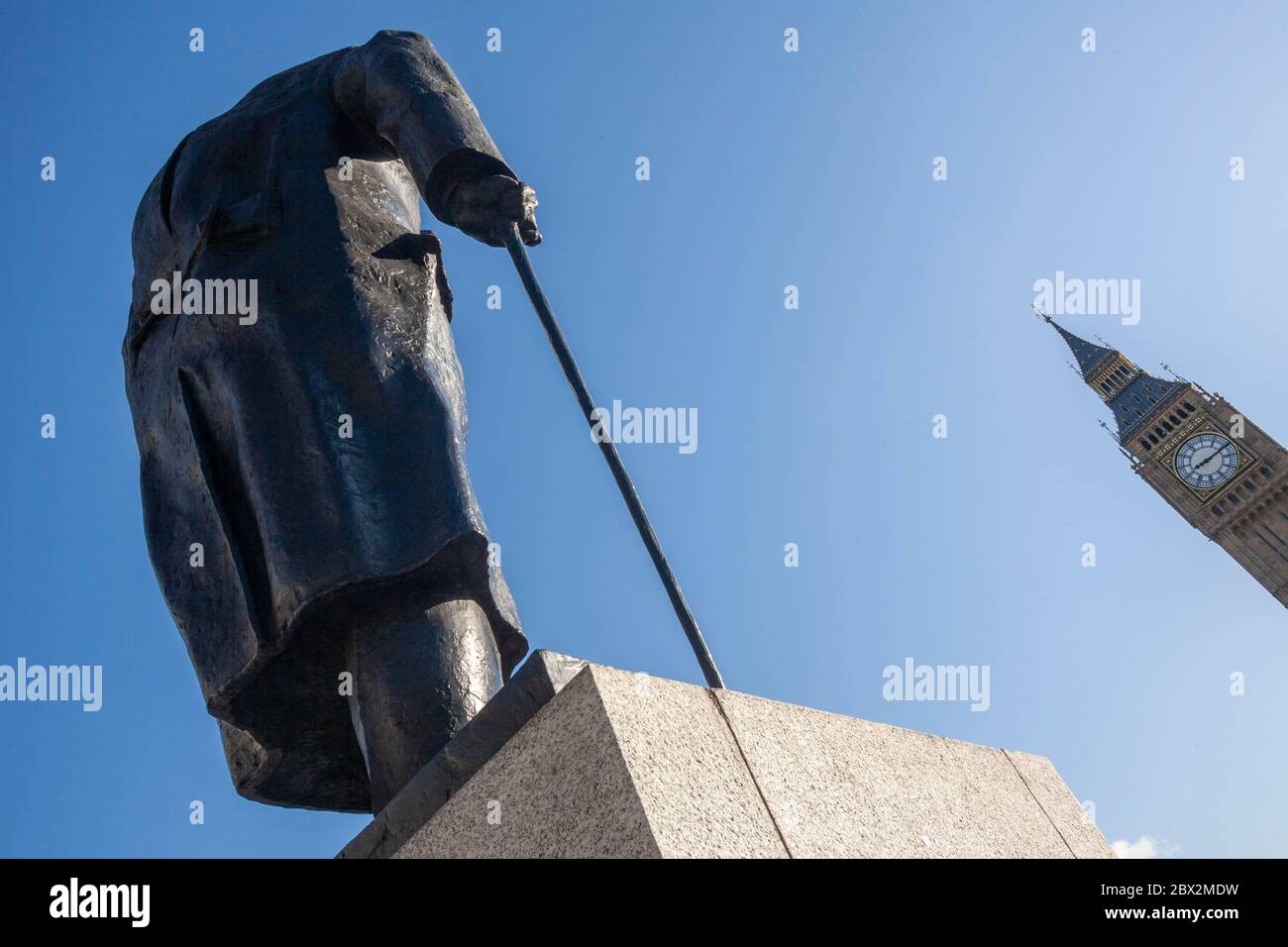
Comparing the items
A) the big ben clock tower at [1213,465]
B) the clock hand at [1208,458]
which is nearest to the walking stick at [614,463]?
the big ben clock tower at [1213,465]

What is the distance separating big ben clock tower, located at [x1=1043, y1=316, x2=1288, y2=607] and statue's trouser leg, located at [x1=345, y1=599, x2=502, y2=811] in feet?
246

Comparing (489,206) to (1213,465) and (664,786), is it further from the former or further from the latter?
(1213,465)

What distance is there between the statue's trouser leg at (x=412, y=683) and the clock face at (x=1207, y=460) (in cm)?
7847

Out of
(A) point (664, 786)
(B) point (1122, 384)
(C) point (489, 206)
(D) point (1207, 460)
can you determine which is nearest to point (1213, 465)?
(D) point (1207, 460)

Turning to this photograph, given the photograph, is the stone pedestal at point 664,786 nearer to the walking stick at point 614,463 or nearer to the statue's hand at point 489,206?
the walking stick at point 614,463

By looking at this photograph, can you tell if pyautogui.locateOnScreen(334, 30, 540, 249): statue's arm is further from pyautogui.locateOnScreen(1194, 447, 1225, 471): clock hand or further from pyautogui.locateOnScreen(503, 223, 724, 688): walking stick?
pyautogui.locateOnScreen(1194, 447, 1225, 471): clock hand

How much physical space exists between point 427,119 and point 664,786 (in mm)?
2687

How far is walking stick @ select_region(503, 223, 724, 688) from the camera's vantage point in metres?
3.33

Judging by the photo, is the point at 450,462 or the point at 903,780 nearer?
the point at 903,780

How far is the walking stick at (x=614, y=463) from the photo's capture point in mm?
3326
